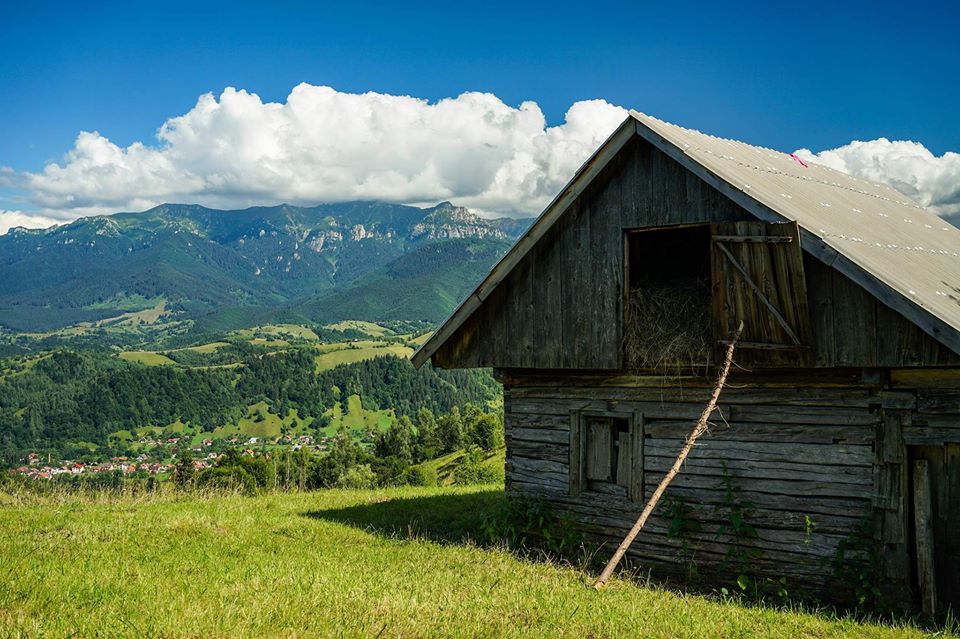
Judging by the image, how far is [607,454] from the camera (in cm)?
1277

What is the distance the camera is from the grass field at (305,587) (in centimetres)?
703

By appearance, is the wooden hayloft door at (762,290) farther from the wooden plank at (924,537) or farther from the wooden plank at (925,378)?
the wooden plank at (924,537)

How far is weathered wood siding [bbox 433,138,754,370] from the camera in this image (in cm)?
1152

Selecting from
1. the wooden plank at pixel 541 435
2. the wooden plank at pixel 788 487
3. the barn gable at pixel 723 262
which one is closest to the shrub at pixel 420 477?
the wooden plank at pixel 541 435

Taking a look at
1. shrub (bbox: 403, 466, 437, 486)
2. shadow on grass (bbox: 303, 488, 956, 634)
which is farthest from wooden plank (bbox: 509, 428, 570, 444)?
shrub (bbox: 403, 466, 437, 486)

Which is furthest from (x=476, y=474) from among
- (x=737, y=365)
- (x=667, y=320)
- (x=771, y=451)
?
(x=737, y=365)

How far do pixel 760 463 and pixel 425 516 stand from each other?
23.1 ft

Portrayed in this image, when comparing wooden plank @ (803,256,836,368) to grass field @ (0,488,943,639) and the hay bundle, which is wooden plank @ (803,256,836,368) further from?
grass field @ (0,488,943,639)

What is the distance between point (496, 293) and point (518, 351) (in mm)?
1083

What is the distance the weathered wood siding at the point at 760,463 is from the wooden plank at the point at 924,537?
0.21 m

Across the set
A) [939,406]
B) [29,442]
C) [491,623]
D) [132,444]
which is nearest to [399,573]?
[491,623]

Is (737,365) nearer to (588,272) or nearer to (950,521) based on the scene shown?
(588,272)

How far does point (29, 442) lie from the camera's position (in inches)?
7279

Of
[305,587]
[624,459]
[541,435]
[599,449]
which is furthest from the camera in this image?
[541,435]
